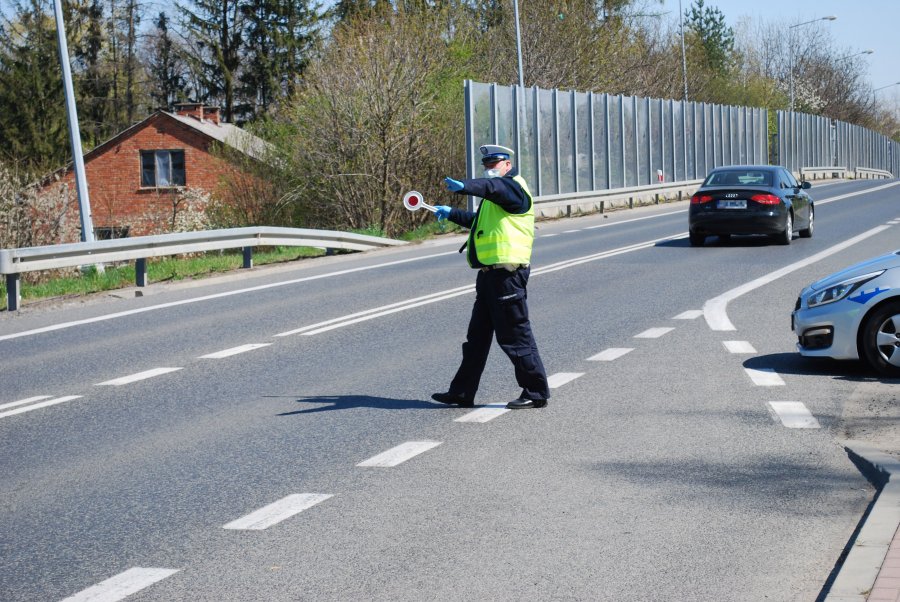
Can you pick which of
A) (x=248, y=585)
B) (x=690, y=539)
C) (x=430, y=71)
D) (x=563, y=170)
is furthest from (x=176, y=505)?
(x=563, y=170)

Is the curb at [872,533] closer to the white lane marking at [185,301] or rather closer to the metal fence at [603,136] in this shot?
the white lane marking at [185,301]

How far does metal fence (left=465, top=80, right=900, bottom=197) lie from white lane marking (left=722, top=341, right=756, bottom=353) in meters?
21.7

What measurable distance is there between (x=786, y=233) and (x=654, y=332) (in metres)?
11.9

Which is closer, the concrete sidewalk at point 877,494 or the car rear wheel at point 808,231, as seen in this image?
the concrete sidewalk at point 877,494

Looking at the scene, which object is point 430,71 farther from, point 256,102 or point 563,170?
point 256,102

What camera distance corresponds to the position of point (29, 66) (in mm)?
59938

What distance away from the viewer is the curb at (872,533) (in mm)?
4840

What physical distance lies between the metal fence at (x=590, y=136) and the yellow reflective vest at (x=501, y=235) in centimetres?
2419

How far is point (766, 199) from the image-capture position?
23.6m

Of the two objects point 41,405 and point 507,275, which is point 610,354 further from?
point 41,405

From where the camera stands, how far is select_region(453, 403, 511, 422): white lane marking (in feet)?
28.6

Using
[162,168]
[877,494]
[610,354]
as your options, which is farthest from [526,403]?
[162,168]

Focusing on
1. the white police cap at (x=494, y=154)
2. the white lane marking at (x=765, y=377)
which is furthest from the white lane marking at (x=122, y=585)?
the white lane marking at (x=765, y=377)

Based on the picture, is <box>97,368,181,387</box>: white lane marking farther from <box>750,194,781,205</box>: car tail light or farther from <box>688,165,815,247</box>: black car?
<box>750,194,781,205</box>: car tail light
